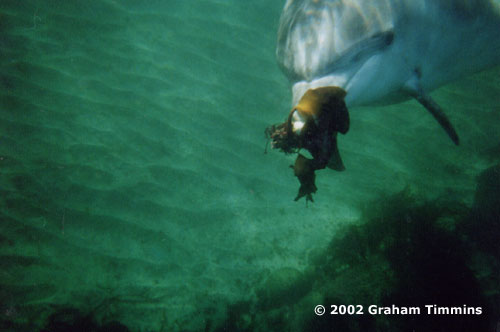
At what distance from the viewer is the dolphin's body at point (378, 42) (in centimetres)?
216

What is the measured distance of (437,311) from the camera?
124 inches

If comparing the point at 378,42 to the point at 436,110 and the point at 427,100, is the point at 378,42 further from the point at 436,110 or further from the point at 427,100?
the point at 436,110

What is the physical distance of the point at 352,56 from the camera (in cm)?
216

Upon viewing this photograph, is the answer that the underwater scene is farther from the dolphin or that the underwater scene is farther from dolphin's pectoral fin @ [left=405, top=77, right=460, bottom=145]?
dolphin's pectoral fin @ [left=405, top=77, right=460, bottom=145]

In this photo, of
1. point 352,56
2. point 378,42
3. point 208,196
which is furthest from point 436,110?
point 208,196

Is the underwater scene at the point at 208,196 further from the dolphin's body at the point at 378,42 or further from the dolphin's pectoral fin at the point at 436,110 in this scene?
the dolphin's pectoral fin at the point at 436,110

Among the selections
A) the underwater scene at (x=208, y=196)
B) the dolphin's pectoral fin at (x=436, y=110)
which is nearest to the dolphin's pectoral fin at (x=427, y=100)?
the dolphin's pectoral fin at (x=436, y=110)

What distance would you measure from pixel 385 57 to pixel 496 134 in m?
4.75

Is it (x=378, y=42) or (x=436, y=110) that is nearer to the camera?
(x=378, y=42)

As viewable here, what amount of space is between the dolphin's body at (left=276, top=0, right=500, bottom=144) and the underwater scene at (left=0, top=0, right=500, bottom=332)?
89mm

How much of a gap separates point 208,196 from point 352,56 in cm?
277

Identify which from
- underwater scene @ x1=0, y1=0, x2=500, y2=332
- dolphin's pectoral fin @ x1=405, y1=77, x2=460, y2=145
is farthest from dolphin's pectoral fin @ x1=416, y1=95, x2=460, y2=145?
underwater scene @ x1=0, y1=0, x2=500, y2=332

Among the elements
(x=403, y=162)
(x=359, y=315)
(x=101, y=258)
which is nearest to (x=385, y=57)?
(x=359, y=315)

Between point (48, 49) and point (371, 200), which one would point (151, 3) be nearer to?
point (48, 49)
